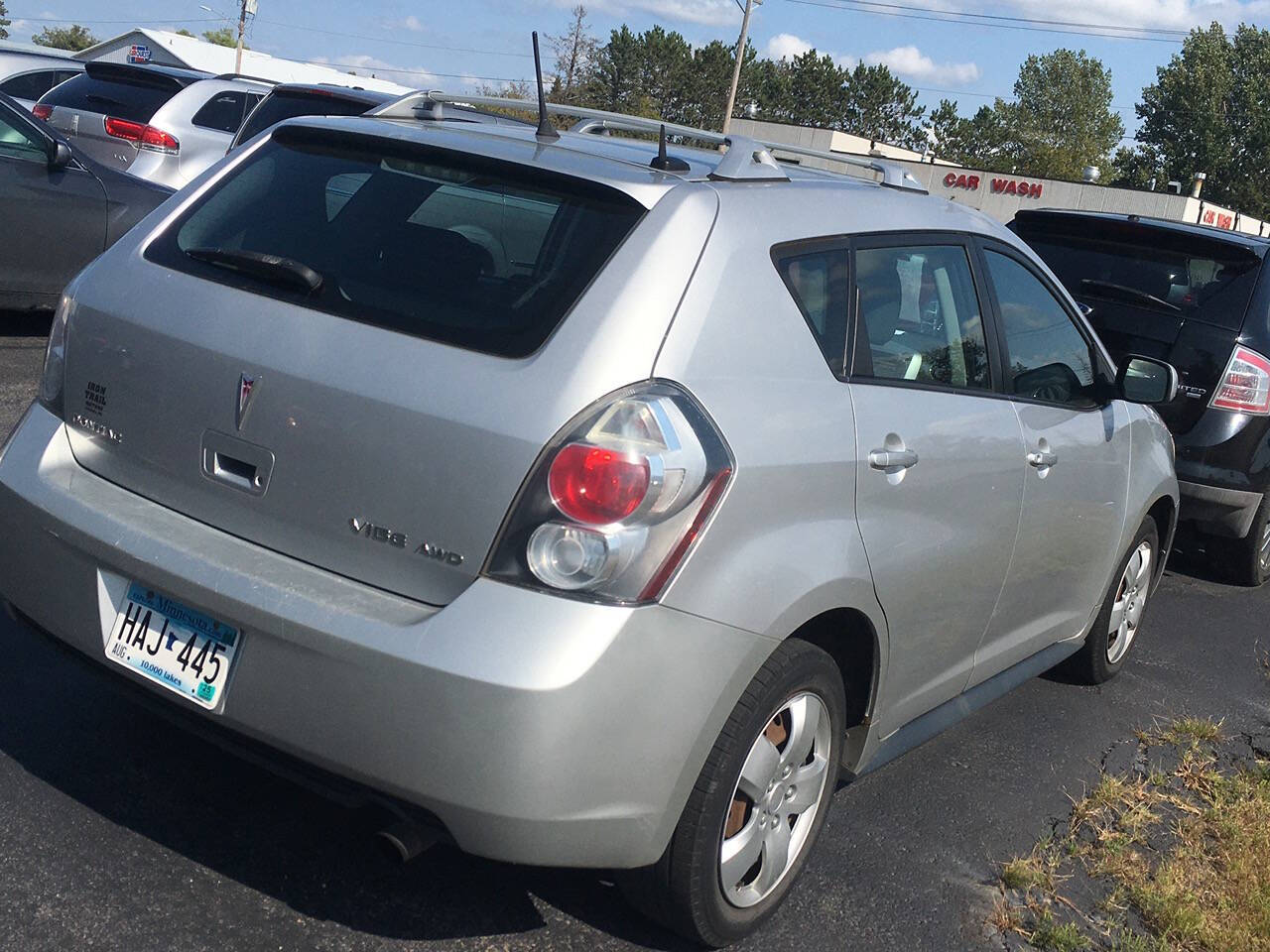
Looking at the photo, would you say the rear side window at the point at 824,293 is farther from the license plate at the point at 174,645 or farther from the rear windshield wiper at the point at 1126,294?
the rear windshield wiper at the point at 1126,294

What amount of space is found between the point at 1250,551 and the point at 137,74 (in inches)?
405

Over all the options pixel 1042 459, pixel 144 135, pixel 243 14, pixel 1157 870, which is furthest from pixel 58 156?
pixel 243 14

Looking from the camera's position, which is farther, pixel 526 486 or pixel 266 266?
pixel 266 266

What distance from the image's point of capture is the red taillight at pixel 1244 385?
655cm

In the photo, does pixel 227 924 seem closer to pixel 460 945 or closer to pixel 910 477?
pixel 460 945

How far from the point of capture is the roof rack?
325 cm

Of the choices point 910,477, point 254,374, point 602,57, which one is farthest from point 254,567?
point 602,57

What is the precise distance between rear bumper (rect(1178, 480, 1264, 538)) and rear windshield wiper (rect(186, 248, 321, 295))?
4.90 meters

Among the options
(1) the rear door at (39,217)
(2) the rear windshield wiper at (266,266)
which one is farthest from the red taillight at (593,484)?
(1) the rear door at (39,217)

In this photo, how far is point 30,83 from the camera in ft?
50.5

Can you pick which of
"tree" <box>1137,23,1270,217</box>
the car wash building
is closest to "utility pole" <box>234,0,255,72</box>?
the car wash building

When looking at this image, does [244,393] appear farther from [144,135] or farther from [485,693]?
[144,135]

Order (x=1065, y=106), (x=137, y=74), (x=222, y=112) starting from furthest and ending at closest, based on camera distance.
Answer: (x=1065, y=106)
(x=137, y=74)
(x=222, y=112)

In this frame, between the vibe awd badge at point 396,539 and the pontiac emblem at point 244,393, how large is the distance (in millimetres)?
351
